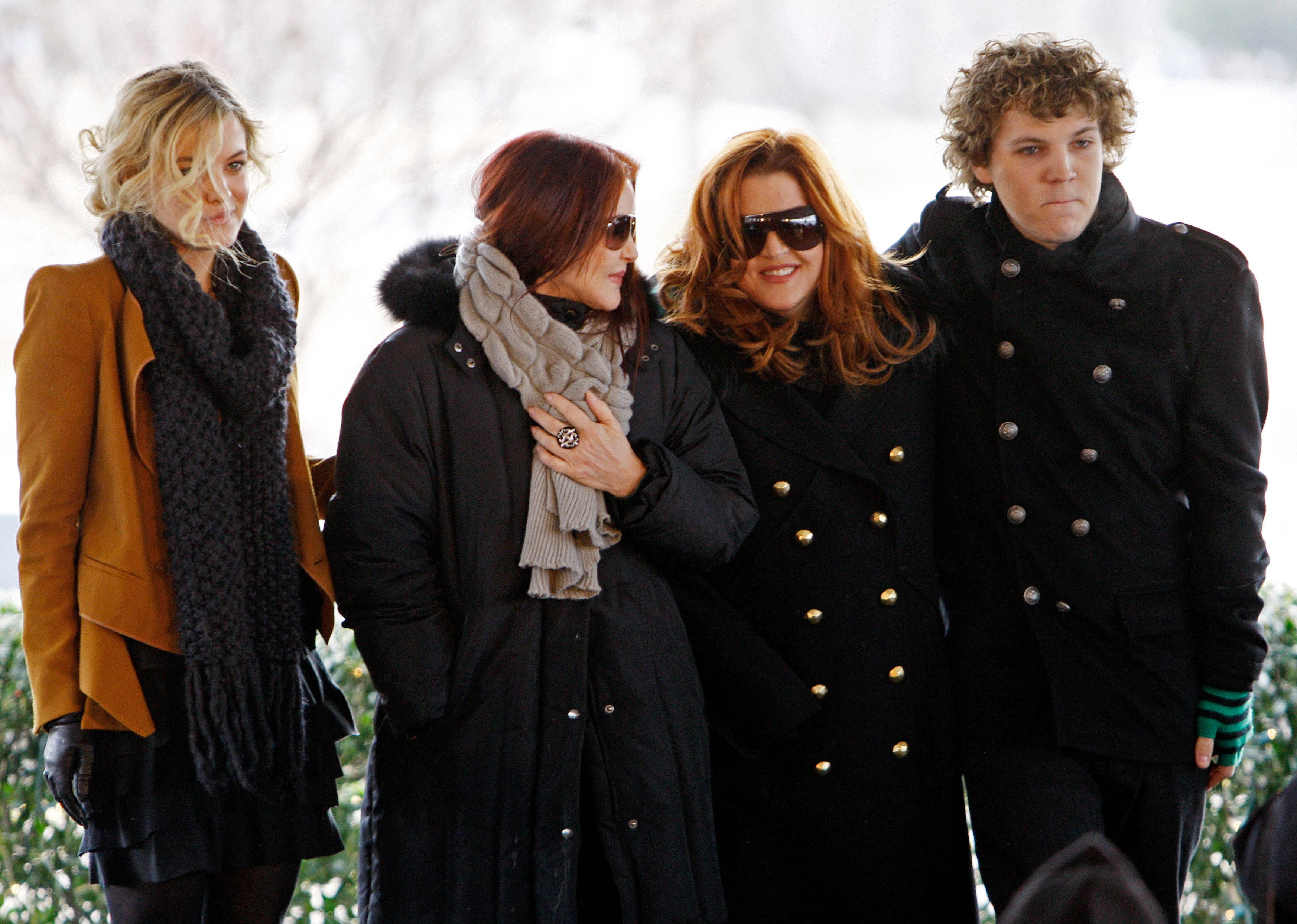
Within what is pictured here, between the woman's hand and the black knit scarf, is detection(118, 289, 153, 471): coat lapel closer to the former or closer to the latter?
the black knit scarf

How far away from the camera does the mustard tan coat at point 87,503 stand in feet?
7.07

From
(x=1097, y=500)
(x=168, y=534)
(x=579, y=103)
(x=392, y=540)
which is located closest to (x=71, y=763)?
(x=168, y=534)

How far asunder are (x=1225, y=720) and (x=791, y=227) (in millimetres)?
1340

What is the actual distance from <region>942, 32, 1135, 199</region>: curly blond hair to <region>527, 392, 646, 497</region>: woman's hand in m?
1.09

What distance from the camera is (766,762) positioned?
259cm

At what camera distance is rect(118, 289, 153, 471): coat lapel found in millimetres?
2207

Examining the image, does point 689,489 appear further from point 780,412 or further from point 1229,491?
point 1229,491

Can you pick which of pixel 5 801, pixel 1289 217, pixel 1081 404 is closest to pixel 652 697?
pixel 1081 404

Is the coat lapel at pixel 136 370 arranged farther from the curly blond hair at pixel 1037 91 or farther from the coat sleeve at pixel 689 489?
the curly blond hair at pixel 1037 91

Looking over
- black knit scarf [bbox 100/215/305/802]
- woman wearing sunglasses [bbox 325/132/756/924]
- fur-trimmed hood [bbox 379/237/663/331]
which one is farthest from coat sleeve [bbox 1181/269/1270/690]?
black knit scarf [bbox 100/215/305/802]

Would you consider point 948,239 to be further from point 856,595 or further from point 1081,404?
point 856,595

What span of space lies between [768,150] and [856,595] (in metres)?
0.99

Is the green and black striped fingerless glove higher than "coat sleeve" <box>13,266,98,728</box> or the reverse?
the reverse

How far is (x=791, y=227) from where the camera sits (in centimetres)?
258
